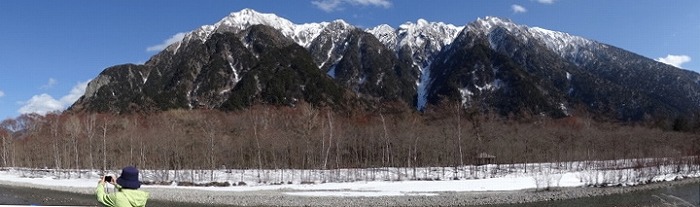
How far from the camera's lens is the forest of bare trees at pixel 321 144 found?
81.5m

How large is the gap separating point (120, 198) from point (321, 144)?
256 ft

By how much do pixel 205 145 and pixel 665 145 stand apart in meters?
76.7

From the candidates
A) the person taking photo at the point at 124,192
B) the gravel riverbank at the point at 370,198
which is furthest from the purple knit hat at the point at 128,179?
the gravel riverbank at the point at 370,198

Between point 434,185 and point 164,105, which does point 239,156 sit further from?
point 164,105

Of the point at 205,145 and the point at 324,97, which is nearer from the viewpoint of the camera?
the point at 205,145

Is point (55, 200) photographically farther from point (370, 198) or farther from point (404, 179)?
point (404, 179)

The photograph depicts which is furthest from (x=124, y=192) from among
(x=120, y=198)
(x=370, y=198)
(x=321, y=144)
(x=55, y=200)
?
(x=321, y=144)

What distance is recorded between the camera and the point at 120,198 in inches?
249

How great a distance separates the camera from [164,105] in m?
190

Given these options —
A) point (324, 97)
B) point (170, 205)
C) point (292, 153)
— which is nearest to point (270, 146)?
point (292, 153)

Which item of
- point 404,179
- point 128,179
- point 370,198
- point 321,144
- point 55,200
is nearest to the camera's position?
point 128,179

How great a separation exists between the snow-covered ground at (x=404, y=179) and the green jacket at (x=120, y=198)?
125 feet

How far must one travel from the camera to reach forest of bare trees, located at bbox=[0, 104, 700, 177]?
81500 millimetres

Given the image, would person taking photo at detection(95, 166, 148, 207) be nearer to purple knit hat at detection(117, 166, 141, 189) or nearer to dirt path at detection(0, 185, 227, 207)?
purple knit hat at detection(117, 166, 141, 189)
